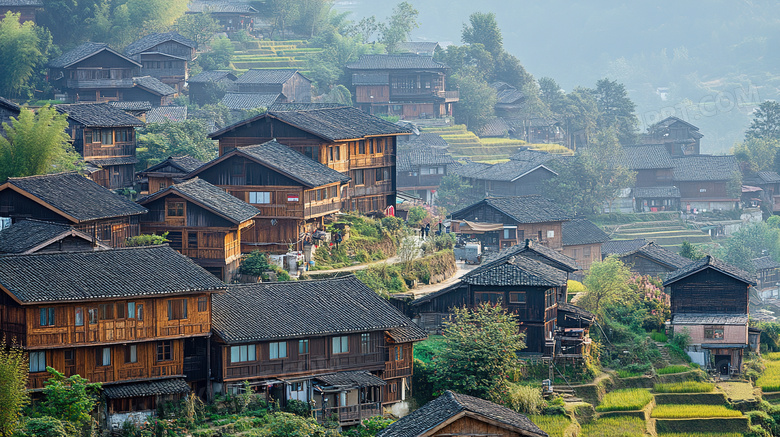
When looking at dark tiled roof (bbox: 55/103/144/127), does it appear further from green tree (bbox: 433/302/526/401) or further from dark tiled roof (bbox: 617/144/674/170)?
dark tiled roof (bbox: 617/144/674/170)

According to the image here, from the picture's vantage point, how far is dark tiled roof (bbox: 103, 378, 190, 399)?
30.2 m

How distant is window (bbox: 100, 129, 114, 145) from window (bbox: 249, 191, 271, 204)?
387 inches

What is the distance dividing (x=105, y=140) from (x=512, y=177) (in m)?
29.9

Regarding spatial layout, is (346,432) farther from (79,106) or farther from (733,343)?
(79,106)

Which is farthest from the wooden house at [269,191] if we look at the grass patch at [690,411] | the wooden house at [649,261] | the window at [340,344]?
the wooden house at [649,261]

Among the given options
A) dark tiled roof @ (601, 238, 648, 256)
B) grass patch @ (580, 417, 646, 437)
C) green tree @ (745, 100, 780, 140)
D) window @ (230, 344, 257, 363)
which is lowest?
grass patch @ (580, 417, 646, 437)

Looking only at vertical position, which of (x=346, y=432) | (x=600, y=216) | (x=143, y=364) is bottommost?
(x=346, y=432)

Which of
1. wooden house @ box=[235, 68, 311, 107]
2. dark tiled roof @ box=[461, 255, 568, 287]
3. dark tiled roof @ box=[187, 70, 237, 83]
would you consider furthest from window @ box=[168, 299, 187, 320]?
dark tiled roof @ box=[187, 70, 237, 83]

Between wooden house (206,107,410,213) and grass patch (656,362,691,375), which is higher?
wooden house (206,107,410,213)

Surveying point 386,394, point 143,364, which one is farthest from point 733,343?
point 143,364

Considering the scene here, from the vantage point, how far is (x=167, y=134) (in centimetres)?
5400

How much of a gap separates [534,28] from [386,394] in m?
125

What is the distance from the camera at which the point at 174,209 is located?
39156 mm

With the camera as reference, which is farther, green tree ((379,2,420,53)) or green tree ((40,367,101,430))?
green tree ((379,2,420,53))
